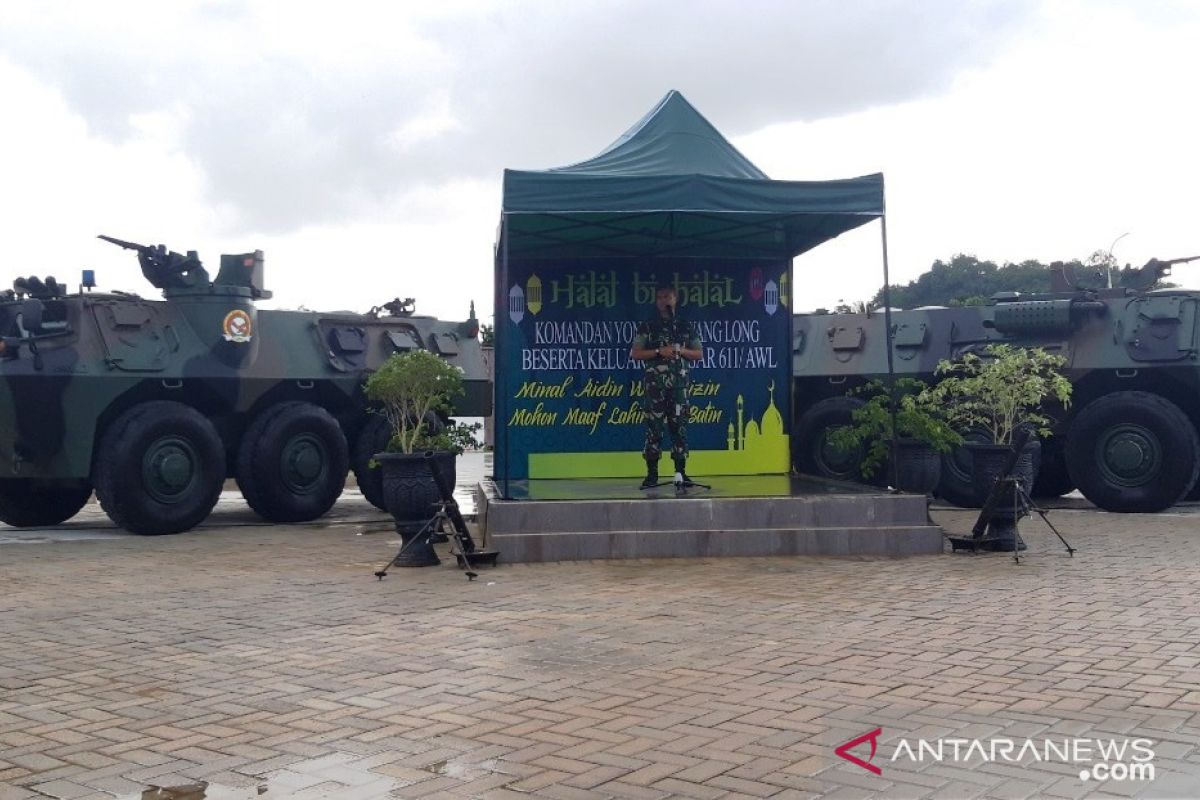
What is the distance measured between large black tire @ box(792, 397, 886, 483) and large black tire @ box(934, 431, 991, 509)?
3.57 ft

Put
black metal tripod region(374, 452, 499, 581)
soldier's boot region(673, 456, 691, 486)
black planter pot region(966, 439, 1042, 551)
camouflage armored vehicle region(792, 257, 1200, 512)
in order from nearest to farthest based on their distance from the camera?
black metal tripod region(374, 452, 499, 581) < black planter pot region(966, 439, 1042, 551) < soldier's boot region(673, 456, 691, 486) < camouflage armored vehicle region(792, 257, 1200, 512)

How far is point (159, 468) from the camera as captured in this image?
1214 centimetres

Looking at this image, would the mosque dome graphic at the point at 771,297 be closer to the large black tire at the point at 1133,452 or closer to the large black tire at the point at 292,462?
the large black tire at the point at 1133,452

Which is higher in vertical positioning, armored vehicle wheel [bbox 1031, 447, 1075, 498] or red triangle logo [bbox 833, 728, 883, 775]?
armored vehicle wheel [bbox 1031, 447, 1075, 498]

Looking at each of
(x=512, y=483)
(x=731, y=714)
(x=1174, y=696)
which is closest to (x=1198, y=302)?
(x=512, y=483)

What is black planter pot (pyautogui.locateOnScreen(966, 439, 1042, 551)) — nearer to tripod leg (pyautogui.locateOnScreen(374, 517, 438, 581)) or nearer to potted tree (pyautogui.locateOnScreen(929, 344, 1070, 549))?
potted tree (pyautogui.locateOnScreen(929, 344, 1070, 549))

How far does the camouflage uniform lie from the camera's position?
35.3 feet

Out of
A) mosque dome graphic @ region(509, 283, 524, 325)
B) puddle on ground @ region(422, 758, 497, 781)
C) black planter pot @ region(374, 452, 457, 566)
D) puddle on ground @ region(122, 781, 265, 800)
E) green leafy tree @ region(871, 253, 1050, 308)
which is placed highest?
green leafy tree @ region(871, 253, 1050, 308)

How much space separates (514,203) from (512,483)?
121 inches

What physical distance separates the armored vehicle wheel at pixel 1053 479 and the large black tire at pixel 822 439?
7.76 ft

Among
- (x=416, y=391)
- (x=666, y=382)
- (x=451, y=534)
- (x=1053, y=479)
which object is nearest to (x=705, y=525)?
(x=666, y=382)

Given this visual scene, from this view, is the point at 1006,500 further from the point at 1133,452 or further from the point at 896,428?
the point at 1133,452

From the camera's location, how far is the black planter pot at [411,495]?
9.46m

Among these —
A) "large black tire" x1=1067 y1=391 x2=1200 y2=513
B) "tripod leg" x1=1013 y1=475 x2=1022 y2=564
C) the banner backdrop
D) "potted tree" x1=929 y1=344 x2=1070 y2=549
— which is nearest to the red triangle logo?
"tripod leg" x1=1013 y1=475 x2=1022 y2=564
